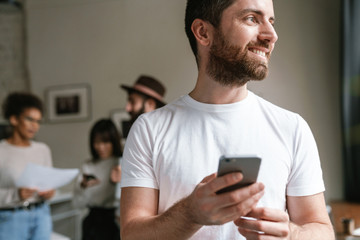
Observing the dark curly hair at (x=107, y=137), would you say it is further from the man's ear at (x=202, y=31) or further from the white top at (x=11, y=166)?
the man's ear at (x=202, y=31)

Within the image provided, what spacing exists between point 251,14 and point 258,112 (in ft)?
0.96

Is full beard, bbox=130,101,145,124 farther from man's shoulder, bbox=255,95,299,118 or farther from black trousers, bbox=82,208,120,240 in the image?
man's shoulder, bbox=255,95,299,118

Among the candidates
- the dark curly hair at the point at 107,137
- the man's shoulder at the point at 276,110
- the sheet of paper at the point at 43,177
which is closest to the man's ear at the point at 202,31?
the man's shoulder at the point at 276,110

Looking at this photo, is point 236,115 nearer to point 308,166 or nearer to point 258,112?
point 258,112

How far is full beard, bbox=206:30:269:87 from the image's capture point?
1037 mm

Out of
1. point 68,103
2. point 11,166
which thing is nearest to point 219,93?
point 11,166

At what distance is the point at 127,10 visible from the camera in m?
4.31

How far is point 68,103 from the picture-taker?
4609 millimetres

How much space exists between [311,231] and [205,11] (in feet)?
2.38

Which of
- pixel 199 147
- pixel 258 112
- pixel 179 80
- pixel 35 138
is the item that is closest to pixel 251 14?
pixel 258 112

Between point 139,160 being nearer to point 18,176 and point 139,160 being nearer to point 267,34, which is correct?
point 267,34

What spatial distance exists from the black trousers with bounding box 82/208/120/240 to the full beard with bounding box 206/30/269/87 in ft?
5.68

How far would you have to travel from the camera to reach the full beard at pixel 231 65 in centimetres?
104

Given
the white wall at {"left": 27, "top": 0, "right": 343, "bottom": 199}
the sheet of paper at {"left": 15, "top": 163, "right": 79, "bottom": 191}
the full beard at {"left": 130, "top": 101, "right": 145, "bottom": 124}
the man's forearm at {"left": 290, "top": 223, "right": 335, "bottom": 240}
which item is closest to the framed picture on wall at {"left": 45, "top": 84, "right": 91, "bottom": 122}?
the white wall at {"left": 27, "top": 0, "right": 343, "bottom": 199}
